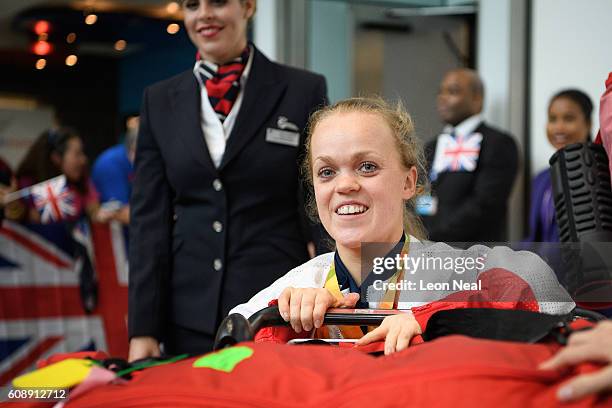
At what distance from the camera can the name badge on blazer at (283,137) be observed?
8.58 ft

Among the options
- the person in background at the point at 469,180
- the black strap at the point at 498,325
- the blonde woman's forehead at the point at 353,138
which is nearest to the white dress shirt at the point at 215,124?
the blonde woman's forehead at the point at 353,138

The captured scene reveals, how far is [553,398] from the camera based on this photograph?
1125 mm

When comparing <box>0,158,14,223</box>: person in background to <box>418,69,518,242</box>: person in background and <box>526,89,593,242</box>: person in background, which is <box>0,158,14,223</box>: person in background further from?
<box>526,89,593,242</box>: person in background

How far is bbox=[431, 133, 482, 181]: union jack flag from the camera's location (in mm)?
5090

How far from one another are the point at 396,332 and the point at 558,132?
2769 mm

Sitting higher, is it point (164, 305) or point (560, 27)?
point (560, 27)

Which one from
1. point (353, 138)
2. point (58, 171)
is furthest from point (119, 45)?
point (353, 138)

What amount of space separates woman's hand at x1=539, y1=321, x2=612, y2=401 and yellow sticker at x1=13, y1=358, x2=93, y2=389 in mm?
612

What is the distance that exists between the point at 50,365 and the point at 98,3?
556cm

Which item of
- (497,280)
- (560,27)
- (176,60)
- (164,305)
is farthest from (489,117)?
(497,280)

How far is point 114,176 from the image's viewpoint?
582 centimetres

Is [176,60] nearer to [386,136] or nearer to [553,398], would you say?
[386,136]

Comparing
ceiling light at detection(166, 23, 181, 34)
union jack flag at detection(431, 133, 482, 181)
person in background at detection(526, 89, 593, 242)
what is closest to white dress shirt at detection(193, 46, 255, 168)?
person in background at detection(526, 89, 593, 242)

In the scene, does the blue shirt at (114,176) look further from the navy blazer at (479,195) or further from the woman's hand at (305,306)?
the woman's hand at (305,306)
